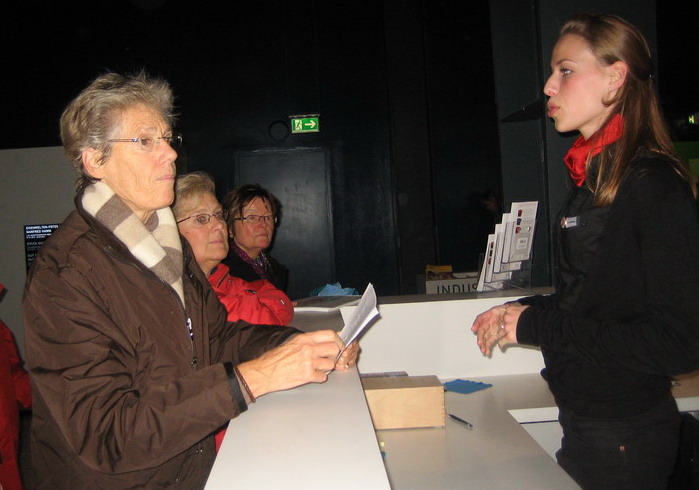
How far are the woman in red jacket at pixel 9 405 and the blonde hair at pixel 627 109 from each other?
2.29 meters

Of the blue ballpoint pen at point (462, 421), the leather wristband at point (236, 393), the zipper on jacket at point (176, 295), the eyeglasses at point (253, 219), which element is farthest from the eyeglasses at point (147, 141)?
the eyeglasses at point (253, 219)

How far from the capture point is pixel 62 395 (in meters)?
1.09

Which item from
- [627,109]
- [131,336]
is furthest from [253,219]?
[627,109]

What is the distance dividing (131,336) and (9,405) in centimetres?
157

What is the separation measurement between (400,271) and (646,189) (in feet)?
18.6

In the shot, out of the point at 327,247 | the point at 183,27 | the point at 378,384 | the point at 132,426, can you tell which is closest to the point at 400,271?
the point at 327,247

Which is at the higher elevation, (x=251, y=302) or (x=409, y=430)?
(x=251, y=302)

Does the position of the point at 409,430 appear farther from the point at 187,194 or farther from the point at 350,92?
the point at 350,92

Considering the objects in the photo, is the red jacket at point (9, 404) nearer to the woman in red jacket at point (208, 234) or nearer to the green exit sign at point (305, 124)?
the woman in red jacket at point (208, 234)

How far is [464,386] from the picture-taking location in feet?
7.80

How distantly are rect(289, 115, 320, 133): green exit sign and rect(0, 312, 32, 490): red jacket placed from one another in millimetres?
4558

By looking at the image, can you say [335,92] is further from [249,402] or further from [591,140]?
[249,402]

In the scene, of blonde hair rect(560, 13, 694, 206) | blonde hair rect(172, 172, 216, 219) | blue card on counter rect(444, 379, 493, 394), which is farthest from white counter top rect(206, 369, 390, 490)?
blonde hair rect(172, 172, 216, 219)

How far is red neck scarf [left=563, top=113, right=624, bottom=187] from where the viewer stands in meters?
1.45
